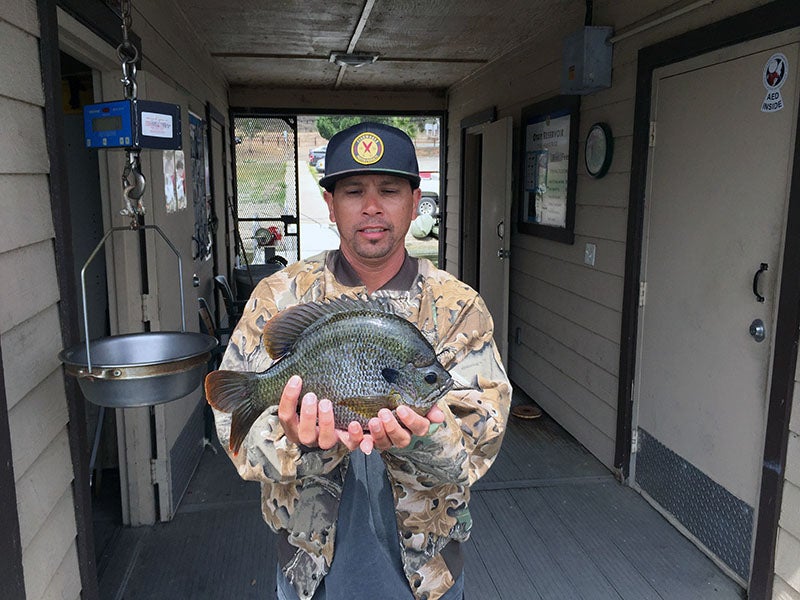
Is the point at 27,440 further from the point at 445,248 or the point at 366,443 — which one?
the point at 445,248

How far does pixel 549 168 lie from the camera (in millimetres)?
4531

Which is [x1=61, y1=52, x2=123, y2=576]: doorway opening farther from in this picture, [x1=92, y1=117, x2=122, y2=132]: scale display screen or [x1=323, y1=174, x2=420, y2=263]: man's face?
[x1=323, y1=174, x2=420, y2=263]: man's face

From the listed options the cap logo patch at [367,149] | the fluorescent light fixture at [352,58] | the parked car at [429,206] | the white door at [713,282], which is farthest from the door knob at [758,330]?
the parked car at [429,206]

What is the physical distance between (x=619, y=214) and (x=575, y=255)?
612mm

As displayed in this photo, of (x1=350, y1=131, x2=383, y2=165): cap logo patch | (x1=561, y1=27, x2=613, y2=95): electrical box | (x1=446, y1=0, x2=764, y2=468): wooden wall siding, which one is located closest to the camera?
(x1=350, y1=131, x2=383, y2=165): cap logo patch

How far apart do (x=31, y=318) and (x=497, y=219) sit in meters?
4.12

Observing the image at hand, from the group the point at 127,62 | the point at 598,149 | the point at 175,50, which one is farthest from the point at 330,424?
the point at 175,50

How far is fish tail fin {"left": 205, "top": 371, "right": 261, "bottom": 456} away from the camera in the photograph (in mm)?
1094

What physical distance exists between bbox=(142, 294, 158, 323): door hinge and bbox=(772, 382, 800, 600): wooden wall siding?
2554mm

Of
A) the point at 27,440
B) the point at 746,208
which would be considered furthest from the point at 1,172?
the point at 746,208

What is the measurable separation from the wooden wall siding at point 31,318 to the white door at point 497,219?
3.71 m

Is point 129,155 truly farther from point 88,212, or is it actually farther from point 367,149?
point 88,212

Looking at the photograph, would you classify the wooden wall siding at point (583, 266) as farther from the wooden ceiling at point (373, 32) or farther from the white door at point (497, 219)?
the wooden ceiling at point (373, 32)

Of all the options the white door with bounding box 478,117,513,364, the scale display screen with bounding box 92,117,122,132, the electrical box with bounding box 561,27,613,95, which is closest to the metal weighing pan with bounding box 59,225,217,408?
the scale display screen with bounding box 92,117,122,132
